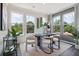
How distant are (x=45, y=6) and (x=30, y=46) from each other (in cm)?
99

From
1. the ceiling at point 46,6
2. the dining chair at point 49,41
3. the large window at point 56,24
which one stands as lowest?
the dining chair at point 49,41

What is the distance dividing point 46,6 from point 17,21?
2.49 ft

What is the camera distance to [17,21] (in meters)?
2.60

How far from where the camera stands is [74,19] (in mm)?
2586

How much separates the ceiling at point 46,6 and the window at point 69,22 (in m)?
0.20

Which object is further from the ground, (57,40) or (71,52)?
(57,40)

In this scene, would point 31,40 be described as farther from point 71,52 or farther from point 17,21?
point 71,52

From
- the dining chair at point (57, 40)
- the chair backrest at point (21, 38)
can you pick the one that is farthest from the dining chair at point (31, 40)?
the dining chair at point (57, 40)

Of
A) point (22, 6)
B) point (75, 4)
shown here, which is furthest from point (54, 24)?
point (22, 6)

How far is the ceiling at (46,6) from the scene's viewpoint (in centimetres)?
253

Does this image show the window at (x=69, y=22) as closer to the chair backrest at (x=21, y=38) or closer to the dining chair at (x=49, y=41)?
the dining chair at (x=49, y=41)

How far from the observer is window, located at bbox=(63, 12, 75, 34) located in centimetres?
257

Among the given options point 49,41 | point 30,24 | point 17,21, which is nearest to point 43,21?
point 30,24

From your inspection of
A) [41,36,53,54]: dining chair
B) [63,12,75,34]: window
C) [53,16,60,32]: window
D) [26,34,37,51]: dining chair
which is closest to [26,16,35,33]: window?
[26,34,37,51]: dining chair
